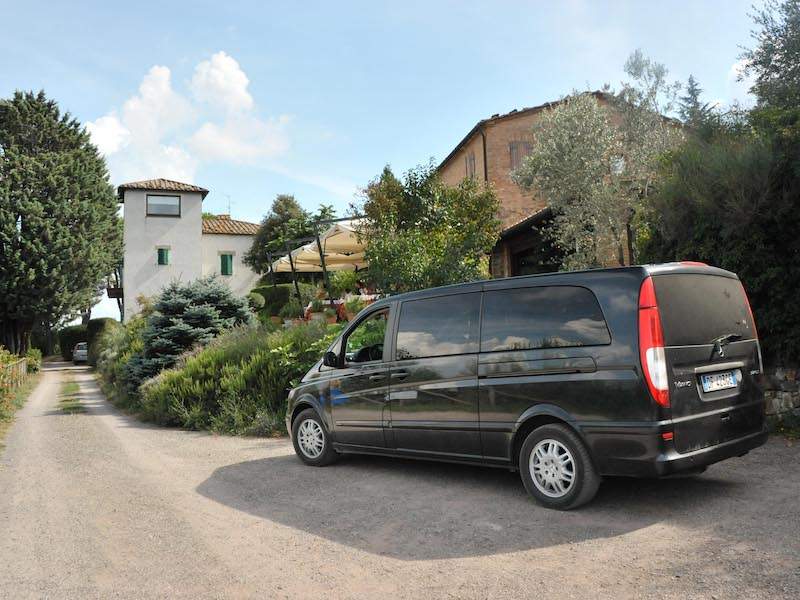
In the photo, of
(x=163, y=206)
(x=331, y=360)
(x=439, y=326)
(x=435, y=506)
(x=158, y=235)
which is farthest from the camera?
(x=163, y=206)

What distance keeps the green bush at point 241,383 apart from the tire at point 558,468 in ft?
19.7

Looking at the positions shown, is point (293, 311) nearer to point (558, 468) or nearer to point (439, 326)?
point (439, 326)

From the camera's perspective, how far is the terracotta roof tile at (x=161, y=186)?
39.8 metres

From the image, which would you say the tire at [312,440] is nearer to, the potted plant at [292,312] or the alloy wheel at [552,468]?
the alloy wheel at [552,468]

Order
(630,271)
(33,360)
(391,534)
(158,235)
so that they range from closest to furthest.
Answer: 1. (391,534)
2. (630,271)
3. (33,360)
4. (158,235)

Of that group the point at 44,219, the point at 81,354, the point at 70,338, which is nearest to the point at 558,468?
the point at 44,219

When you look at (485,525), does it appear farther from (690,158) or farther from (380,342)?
(690,158)

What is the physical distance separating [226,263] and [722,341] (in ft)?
145

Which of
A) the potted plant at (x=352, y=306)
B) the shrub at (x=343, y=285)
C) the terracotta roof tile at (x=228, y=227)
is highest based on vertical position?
the terracotta roof tile at (x=228, y=227)

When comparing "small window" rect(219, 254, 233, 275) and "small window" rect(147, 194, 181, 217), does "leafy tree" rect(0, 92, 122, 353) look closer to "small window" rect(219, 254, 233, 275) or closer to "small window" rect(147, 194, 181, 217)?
"small window" rect(147, 194, 181, 217)

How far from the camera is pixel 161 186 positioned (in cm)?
4041

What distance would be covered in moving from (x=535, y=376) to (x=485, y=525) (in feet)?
4.12

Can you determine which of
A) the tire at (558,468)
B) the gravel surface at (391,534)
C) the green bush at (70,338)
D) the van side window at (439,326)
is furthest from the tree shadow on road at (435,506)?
the green bush at (70,338)

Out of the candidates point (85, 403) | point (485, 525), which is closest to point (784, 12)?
point (485, 525)
